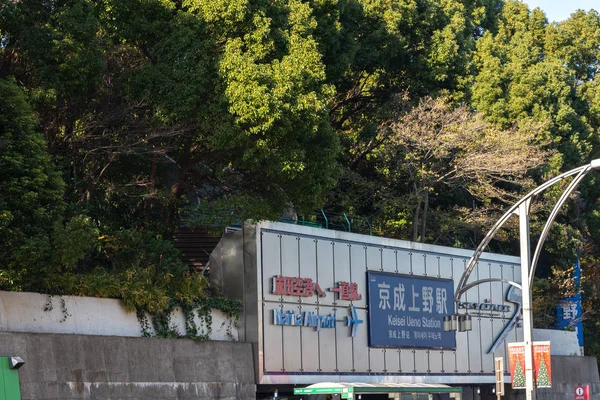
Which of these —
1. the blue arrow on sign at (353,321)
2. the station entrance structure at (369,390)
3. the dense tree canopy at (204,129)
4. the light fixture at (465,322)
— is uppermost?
the dense tree canopy at (204,129)

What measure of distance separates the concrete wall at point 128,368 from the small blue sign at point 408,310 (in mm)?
6149

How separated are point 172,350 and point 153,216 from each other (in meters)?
6.07

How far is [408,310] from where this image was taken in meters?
35.6

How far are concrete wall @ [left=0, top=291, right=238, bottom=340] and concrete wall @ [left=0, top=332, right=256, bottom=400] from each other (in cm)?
72

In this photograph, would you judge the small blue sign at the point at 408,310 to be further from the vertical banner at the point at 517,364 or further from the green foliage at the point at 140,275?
the vertical banner at the point at 517,364

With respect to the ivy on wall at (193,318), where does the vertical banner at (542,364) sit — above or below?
below

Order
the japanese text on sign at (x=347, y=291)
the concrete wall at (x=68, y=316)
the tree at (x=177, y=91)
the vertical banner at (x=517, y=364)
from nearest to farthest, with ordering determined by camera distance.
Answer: the concrete wall at (x=68, y=316), the vertical banner at (x=517, y=364), the tree at (x=177, y=91), the japanese text on sign at (x=347, y=291)

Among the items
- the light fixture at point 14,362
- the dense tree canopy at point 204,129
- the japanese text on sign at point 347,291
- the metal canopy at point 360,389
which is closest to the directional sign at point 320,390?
the metal canopy at point 360,389

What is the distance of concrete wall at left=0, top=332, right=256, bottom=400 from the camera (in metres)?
22.8

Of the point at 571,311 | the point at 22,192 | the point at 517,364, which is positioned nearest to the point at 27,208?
the point at 22,192

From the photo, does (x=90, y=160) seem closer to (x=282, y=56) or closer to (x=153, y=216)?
(x=153, y=216)

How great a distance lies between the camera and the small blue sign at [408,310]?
34.4 m

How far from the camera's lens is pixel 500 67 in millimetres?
47375

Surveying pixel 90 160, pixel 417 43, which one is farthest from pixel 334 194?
pixel 90 160
